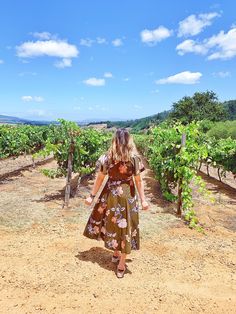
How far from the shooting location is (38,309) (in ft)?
12.9

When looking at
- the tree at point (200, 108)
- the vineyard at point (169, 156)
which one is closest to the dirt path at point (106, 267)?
the vineyard at point (169, 156)

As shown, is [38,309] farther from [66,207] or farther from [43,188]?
[43,188]

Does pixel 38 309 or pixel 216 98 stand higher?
pixel 216 98

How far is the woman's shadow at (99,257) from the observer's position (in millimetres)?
5086

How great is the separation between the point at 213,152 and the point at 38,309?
11259 mm

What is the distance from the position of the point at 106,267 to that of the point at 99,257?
364mm

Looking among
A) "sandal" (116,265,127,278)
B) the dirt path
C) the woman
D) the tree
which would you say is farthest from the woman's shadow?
the tree

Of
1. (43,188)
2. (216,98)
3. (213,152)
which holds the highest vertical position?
(216,98)

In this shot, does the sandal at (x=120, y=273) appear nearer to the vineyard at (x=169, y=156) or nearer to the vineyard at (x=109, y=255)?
the vineyard at (x=109, y=255)

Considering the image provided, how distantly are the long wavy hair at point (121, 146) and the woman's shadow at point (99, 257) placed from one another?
1.70 meters

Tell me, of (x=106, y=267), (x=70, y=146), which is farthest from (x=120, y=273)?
(x=70, y=146)

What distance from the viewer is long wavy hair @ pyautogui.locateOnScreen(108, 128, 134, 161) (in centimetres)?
445

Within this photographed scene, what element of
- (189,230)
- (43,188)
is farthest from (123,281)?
(43,188)

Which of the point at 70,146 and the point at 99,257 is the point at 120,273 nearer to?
the point at 99,257
